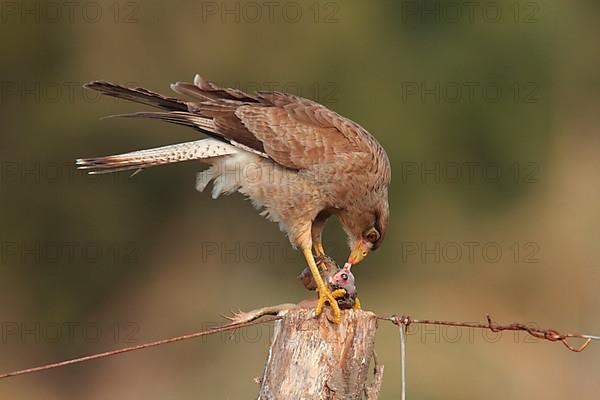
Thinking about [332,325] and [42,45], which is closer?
[332,325]

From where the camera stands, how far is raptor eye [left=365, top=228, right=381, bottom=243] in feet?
19.6

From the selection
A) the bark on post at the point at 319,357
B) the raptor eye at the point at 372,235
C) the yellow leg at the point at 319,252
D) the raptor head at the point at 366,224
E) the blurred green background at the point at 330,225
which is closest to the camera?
the bark on post at the point at 319,357

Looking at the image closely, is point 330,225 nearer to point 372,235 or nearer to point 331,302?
point 372,235

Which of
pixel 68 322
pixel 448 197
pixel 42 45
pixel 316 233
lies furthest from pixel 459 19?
pixel 316 233

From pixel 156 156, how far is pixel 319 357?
1949mm

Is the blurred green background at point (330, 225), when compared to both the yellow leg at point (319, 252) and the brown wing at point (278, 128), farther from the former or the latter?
the brown wing at point (278, 128)

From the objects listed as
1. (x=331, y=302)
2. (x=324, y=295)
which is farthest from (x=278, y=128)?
(x=331, y=302)

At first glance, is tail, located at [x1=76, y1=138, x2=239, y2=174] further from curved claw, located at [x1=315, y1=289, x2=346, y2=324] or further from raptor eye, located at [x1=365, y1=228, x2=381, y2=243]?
curved claw, located at [x1=315, y1=289, x2=346, y2=324]

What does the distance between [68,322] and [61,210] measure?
129 cm

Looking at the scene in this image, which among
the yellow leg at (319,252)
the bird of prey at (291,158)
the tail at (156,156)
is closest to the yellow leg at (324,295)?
the yellow leg at (319,252)

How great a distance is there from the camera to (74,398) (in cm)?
1191

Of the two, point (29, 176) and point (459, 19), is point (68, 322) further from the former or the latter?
point (459, 19)

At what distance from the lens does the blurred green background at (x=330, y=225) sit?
11.7m

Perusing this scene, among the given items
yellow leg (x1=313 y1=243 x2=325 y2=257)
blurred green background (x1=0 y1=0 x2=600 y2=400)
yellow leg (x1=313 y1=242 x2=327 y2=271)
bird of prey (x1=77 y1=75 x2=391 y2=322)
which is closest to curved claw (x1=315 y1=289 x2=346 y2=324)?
yellow leg (x1=313 y1=242 x2=327 y2=271)
